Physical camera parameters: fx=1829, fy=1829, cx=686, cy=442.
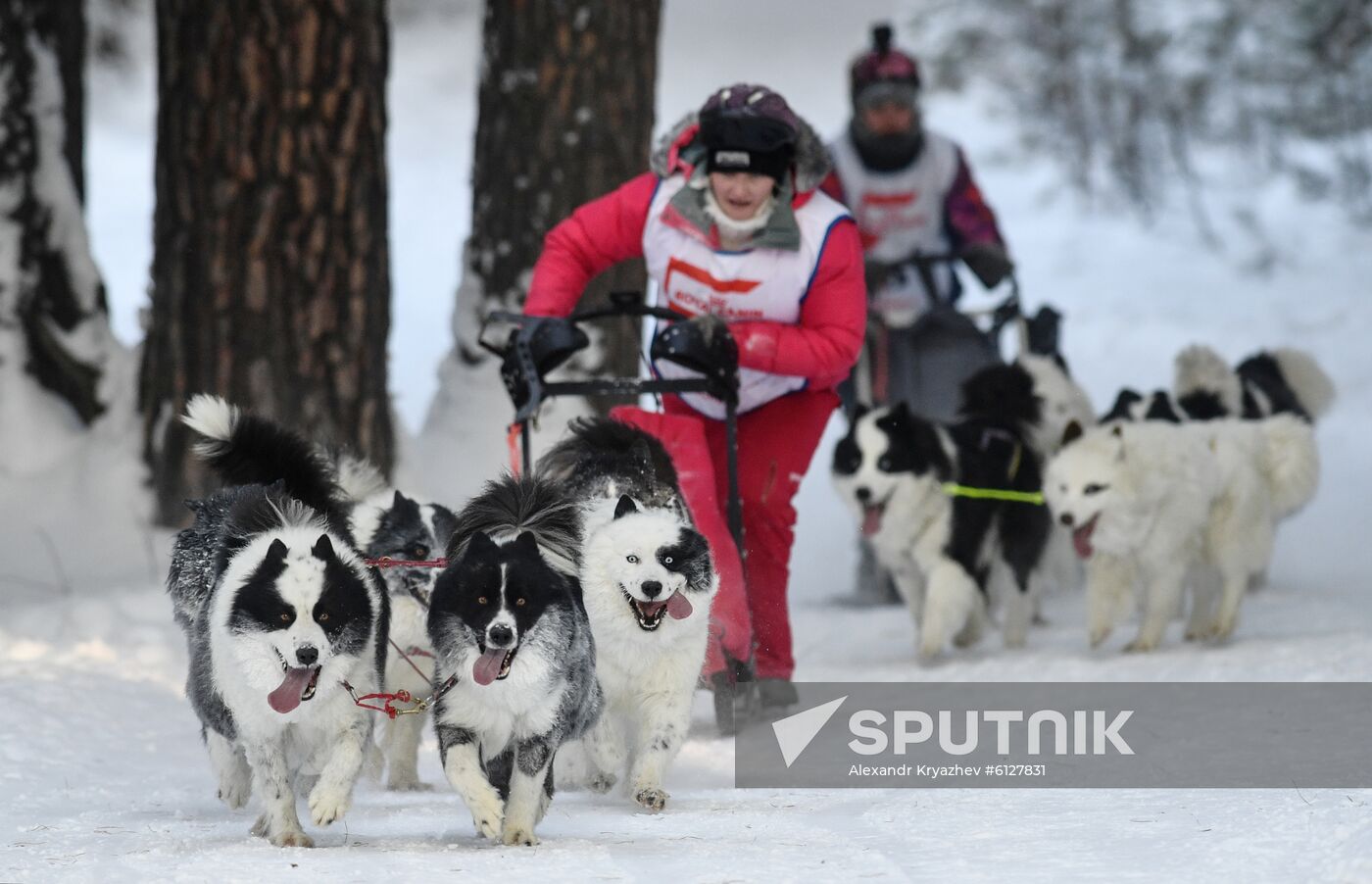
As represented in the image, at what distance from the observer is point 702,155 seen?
6211 millimetres

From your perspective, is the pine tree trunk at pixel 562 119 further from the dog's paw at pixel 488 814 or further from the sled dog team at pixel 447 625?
the dog's paw at pixel 488 814

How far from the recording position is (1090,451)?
26.0 feet

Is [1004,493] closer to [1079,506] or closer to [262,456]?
[1079,506]

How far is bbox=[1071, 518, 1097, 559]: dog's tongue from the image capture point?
26.1 feet

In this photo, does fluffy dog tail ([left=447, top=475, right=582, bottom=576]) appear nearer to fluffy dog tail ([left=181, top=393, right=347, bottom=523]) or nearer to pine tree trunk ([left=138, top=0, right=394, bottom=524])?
fluffy dog tail ([left=181, top=393, right=347, bottom=523])

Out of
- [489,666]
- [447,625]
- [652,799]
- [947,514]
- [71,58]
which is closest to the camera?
[489,666]

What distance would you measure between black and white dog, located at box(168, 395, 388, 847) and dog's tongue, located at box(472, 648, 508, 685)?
35cm

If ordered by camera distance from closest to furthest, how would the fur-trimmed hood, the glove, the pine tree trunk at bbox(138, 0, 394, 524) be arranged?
1. the fur-trimmed hood
2. the pine tree trunk at bbox(138, 0, 394, 524)
3. the glove

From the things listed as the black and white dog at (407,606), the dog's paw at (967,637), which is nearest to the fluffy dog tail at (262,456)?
the black and white dog at (407,606)

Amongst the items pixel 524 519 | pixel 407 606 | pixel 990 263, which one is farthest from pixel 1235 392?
pixel 524 519

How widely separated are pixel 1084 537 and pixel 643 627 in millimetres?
3455

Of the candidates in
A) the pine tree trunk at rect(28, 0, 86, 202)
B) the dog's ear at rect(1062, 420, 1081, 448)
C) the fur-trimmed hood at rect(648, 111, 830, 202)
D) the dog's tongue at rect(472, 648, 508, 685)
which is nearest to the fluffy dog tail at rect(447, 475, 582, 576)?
the dog's tongue at rect(472, 648, 508, 685)

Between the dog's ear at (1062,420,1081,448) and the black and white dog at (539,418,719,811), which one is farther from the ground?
the dog's ear at (1062,420,1081,448)

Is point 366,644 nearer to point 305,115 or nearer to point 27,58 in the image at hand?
point 305,115
